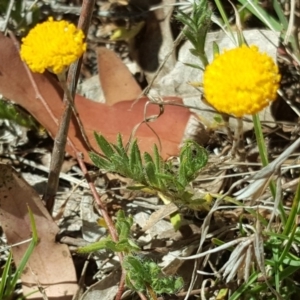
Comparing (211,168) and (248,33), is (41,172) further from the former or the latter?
(248,33)

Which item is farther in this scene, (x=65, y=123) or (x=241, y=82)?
(x=65, y=123)

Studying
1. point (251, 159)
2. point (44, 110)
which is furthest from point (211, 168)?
point (44, 110)

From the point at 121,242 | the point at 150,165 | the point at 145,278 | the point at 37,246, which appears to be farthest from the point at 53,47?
the point at 37,246

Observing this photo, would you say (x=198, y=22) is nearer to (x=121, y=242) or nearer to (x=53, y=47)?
(x=53, y=47)

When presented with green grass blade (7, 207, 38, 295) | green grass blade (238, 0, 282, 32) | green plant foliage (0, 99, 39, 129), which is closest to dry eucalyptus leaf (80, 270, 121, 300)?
green grass blade (7, 207, 38, 295)

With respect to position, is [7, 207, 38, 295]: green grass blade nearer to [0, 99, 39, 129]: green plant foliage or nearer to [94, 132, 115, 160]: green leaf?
[94, 132, 115, 160]: green leaf

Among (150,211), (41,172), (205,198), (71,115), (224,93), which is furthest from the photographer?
(41,172)
